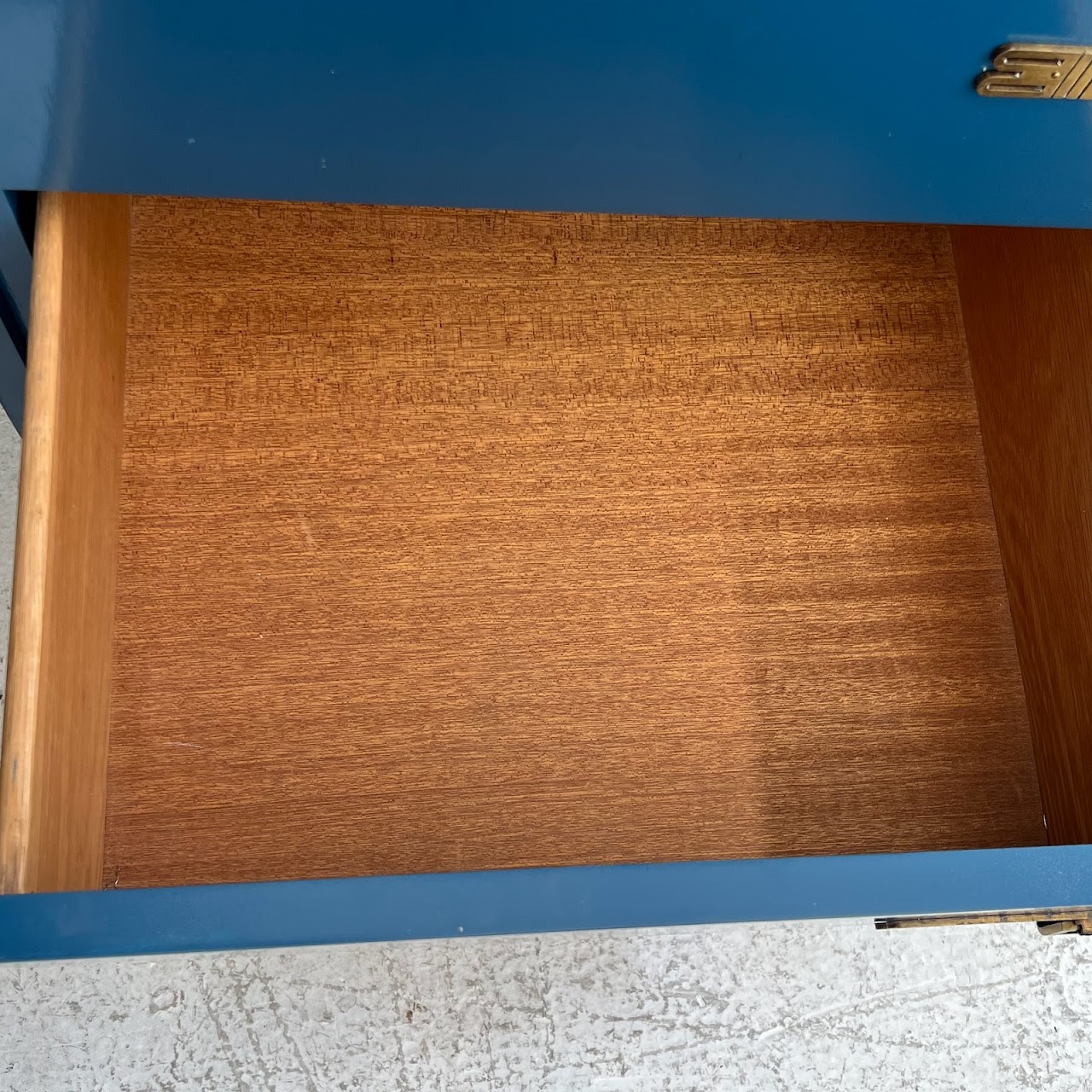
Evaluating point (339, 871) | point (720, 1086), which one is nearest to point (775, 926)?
point (720, 1086)

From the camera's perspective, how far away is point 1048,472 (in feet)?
2.66

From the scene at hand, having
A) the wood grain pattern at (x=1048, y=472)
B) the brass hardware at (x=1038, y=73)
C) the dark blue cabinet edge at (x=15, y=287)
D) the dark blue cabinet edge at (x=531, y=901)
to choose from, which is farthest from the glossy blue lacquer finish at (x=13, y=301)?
the wood grain pattern at (x=1048, y=472)

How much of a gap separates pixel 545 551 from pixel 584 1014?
49cm

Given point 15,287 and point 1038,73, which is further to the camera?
point 15,287

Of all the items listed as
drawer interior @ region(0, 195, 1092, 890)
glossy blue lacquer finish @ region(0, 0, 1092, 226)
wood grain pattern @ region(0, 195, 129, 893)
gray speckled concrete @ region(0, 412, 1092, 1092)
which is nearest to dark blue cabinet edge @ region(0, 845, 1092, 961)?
wood grain pattern @ region(0, 195, 129, 893)

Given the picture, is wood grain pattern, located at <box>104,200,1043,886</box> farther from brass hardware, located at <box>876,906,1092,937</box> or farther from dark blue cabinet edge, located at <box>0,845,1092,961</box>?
dark blue cabinet edge, located at <box>0,845,1092,961</box>

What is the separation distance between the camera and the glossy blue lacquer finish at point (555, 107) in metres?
0.53

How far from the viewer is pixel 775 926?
112 cm

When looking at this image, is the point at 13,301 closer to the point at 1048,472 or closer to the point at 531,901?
the point at 531,901

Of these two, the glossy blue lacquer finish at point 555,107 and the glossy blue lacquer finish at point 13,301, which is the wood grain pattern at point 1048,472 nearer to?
the glossy blue lacquer finish at point 555,107

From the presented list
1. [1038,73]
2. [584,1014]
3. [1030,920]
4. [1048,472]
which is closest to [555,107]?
[1038,73]

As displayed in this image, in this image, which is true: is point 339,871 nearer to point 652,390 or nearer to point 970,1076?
point 652,390

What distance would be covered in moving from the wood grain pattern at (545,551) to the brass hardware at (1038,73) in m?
0.36

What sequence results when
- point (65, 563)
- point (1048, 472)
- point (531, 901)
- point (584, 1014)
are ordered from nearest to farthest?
point (531, 901)
point (65, 563)
point (1048, 472)
point (584, 1014)
